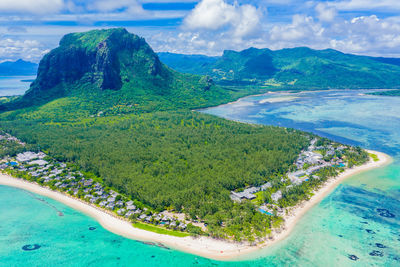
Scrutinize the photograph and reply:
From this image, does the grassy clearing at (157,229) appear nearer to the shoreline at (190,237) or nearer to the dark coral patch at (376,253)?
the shoreline at (190,237)

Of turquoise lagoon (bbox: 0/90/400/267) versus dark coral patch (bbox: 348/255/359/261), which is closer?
dark coral patch (bbox: 348/255/359/261)

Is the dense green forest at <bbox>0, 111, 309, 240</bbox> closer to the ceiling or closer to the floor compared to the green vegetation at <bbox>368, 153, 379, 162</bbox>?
closer to the ceiling

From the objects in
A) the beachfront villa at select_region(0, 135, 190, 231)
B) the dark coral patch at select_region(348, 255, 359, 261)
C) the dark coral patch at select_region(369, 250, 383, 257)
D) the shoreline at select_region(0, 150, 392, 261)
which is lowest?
the dark coral patch at select_region(348, 255, 359, 261)

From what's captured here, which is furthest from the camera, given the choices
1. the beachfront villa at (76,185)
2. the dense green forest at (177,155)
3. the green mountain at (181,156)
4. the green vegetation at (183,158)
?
the dense green forest at (177,155)

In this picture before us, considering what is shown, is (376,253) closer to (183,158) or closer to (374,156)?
(183,158)

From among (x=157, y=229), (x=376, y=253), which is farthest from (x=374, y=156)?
(x=157, y=229)

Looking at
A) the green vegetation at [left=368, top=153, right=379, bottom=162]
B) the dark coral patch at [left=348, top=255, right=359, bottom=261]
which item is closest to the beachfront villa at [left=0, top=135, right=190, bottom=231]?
the dark coral patch at [left=348, top=255, right=359, bottom=261]

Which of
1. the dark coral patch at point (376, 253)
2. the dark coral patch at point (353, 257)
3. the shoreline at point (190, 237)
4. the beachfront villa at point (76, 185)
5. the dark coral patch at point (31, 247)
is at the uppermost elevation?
the beachfront villa at point (76, 185)

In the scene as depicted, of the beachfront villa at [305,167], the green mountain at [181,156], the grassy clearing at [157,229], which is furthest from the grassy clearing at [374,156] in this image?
the grassy clearing at [157,229]

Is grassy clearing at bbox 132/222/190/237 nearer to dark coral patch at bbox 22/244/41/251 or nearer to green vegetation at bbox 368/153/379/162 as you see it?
dark coral patch at bbox 22/244/41/251
